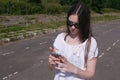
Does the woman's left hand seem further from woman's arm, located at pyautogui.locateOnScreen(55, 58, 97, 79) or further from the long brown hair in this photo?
the long brown hair

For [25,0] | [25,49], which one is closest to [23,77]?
[25,49]

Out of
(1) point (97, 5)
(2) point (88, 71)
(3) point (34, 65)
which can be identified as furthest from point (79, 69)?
(1) point (97, 5)

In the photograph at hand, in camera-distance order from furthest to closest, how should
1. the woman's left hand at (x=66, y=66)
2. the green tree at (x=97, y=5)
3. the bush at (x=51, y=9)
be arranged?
the green tree at (x=97, y=5)
the bush at (x=51, y=9)
the woman's left hand at (x=66, y=66)

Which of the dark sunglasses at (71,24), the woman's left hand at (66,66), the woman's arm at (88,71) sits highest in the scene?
the dark sunglasses at (71,24)

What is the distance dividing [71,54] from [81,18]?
0.34 meters

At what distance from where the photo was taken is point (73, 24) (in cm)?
363

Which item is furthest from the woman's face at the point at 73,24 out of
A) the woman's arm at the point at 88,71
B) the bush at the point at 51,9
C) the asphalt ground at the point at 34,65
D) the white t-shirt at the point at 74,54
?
the bush at the point at 51,9

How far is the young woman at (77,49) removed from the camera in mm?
3564

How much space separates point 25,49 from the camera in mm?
20391

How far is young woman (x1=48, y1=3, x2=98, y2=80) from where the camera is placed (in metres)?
3.56

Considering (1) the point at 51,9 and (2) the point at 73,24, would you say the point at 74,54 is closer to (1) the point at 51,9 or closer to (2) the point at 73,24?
(2) the point at 73,24

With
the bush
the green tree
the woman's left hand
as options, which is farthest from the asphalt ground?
the green tree

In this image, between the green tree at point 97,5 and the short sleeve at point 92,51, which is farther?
the green tree at point 97,5

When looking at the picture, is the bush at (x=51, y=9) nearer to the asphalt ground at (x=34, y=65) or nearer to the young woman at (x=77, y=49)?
the asphalt ground at (x=34, y=65)
